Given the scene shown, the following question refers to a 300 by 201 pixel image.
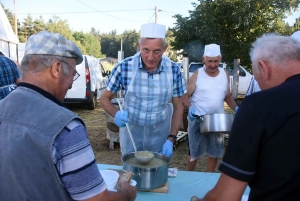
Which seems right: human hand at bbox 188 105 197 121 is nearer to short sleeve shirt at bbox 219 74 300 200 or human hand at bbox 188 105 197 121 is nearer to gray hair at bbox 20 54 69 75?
short sleeve shirt at bbox 219 74 300 200

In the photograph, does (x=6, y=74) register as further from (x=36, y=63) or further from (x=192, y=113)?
(x=36, y=63)

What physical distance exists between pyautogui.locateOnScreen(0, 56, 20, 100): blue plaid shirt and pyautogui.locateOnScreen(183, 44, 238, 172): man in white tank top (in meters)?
2.04

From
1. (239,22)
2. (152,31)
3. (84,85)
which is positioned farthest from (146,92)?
(239,22)

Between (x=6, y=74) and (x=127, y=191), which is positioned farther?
(x=6, y=74)

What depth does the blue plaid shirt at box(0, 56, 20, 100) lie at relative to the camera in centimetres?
290

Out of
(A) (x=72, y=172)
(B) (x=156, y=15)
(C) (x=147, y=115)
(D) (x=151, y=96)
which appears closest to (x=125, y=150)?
(C) (x=147, y=115)

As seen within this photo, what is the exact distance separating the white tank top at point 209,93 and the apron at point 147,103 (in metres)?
0.95

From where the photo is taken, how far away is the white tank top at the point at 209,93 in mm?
3268

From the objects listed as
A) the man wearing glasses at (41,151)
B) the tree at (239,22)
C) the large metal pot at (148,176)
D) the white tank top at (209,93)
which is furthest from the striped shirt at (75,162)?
the tree at (239,22)

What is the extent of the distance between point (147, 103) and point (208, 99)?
1164 mm

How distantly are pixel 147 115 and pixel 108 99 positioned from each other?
1.41ft

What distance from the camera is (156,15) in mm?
22125

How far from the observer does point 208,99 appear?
10.7 ft

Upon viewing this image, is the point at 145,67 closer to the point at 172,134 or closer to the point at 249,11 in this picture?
the point at 172,134
